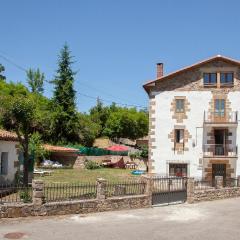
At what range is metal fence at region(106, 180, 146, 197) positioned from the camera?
68.0ft

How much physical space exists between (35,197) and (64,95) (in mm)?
37328

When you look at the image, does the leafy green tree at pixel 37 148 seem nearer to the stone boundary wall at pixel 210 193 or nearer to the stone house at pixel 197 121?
the stone house at pixel 197 121

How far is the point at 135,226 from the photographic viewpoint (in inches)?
683

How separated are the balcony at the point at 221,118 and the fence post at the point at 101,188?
1492cm

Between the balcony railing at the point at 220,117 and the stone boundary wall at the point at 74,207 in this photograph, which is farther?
the balcony railing at the point at 220,117

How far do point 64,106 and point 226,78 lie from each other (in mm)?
26299

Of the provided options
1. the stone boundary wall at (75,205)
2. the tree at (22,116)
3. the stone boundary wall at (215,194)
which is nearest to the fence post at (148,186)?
the stone boundary wall at (75,205)

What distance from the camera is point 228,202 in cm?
2481

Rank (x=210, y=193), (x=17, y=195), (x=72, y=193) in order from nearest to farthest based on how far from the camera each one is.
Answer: (x=17, y=195)
(x=72, y=193)
(x=210, y=193)

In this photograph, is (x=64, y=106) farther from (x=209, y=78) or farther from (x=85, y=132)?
(x=209, y=78)

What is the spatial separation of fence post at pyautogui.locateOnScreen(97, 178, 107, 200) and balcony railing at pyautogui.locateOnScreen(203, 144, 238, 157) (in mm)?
14660

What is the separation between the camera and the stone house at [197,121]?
32.4m

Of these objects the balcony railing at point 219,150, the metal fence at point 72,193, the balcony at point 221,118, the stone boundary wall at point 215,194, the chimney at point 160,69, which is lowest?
the stone boundary wall at point 215,194

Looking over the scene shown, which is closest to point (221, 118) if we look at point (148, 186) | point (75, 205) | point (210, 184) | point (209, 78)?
point (209, 78)
